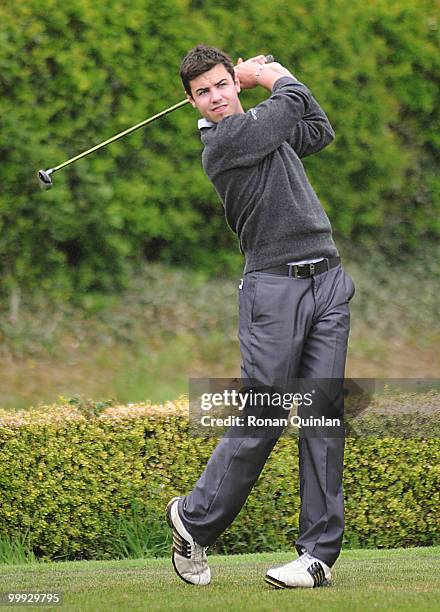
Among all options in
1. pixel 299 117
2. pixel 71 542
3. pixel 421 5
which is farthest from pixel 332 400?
pixel 421 5

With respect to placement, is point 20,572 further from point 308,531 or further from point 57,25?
point 57,25

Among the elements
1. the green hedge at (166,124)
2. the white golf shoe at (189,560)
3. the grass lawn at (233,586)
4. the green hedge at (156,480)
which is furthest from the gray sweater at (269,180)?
the green hedge at (166,124)

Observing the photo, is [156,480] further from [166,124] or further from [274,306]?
[166,124]

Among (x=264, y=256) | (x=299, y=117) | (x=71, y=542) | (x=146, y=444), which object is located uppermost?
(x=299, y=117)

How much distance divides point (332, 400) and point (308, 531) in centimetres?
46

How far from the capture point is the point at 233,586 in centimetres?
394

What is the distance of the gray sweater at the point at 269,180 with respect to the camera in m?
3.97

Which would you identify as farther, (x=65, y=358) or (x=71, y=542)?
(x=65, y=358)

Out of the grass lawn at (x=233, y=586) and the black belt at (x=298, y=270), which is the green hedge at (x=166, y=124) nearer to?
the grass lawn at (x=233, y=586)

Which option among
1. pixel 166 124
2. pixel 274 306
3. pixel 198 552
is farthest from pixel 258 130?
pixel 166 124

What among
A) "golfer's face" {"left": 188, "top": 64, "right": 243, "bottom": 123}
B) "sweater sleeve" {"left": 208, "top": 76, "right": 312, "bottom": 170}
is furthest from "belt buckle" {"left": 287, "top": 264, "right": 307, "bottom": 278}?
"golfer's face" {"left": 188, "top": 64, "right": 243, "bottom": 123}

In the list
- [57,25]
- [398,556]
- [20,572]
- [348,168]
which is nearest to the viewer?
[20,572]

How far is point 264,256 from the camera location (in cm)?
404

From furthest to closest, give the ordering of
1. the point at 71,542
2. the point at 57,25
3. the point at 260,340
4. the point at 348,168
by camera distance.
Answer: the point at 348,168 < the point at 57,25 < the point at 71,542 < the point at 260,340
